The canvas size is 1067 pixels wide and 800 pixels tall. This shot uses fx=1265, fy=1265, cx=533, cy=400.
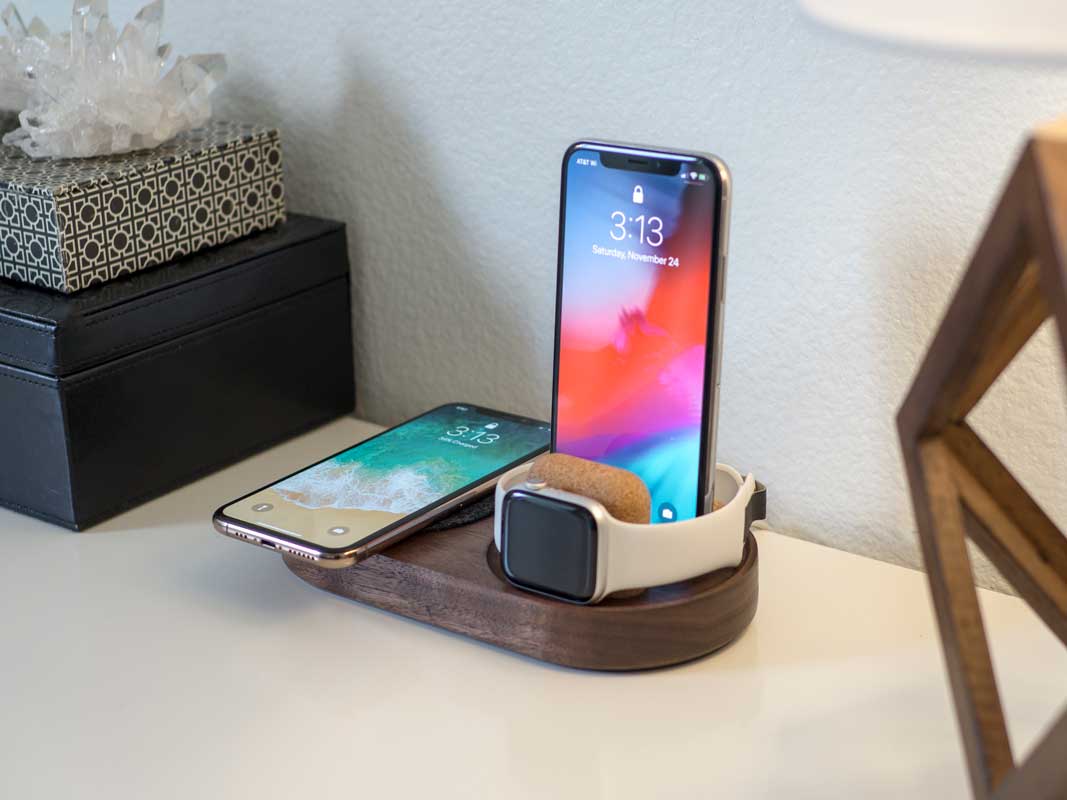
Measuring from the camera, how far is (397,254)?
81 cm

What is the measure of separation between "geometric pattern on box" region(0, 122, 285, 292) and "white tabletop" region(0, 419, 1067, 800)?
0.54ft

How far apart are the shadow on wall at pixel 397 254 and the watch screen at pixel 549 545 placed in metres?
0.23

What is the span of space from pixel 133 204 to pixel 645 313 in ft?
1.02

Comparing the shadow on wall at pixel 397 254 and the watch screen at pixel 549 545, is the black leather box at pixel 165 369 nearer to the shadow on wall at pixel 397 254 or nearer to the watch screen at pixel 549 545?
the shadow on wall at pixel 397 254

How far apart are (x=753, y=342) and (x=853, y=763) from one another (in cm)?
25

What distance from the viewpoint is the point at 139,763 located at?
50 cm

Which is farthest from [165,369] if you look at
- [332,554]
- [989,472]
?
[989,472]

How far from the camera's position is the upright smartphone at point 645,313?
0.55 m

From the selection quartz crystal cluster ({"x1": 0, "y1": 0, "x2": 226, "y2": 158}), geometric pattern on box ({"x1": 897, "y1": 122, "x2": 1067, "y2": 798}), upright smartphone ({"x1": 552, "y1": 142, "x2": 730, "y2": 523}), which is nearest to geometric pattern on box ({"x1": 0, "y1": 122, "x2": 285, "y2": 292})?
quartz crystal cluster ({"x1": 0, "y1": 0, "x2": 226, "y2": 158})

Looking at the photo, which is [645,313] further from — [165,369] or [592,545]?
[165,369]

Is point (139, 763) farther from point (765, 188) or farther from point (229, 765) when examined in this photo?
point (765, 188)

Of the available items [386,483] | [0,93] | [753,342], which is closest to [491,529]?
[386,483]

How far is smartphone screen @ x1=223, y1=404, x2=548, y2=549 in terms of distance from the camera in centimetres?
61

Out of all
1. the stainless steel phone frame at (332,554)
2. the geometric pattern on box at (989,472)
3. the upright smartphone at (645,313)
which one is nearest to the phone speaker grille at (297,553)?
the stainless steel phone frame at (332,554)
